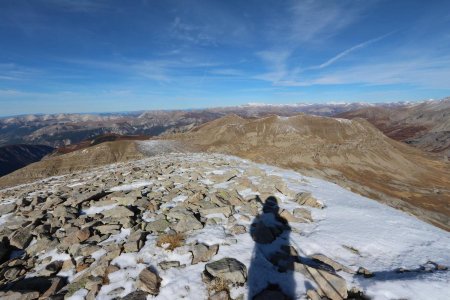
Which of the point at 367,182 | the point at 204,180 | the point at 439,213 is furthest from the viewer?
the point at 367,182

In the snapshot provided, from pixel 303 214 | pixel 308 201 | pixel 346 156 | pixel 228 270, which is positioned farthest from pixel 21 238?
pixel 346 156

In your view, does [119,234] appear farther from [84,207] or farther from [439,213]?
[439,213]

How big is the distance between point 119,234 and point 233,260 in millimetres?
4876

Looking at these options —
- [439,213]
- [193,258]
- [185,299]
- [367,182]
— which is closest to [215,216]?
[193,258]

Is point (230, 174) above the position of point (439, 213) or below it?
above

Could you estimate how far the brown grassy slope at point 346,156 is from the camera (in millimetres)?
53588

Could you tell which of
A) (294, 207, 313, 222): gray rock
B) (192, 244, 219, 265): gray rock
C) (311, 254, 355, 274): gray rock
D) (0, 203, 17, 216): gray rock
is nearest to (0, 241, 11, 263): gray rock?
(0, 203, 17, 216): gray rock

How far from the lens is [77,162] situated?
Answer: 73.6m

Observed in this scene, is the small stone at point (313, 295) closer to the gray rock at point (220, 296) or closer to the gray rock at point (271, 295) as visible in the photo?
the gray rock at point (271, 295)

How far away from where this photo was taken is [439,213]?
152 ft

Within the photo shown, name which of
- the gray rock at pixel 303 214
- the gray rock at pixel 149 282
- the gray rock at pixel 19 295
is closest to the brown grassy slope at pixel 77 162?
the gray rock at pixel 303 214

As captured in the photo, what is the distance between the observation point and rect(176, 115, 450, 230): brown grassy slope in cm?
5359

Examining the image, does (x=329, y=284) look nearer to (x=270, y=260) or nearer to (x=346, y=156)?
(x=270, y=260)

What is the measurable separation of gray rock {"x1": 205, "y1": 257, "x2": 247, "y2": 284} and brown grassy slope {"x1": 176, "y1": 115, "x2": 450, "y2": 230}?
48076 mm
